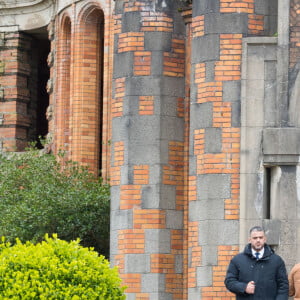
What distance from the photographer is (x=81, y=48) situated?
33.7 metres

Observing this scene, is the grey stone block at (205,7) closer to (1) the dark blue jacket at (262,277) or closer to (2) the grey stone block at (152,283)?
(2) the grey stone block at (152,283)

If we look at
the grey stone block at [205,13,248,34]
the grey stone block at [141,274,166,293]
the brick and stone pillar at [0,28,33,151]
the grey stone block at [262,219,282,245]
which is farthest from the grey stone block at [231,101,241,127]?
the brick and stone pillar at [0,28,33,151]

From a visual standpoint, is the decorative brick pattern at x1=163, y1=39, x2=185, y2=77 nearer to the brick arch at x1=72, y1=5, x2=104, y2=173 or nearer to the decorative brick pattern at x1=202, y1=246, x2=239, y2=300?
the decorative brick pattern at x1=202, y1=246, x2=239, y2=300

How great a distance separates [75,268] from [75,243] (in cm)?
76

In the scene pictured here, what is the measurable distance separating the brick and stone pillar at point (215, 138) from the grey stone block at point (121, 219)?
3.98 feet

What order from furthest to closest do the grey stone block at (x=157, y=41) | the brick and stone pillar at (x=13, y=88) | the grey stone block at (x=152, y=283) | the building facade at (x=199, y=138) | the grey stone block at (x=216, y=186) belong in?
the brick and stone pillar at (x=13, y=88), the grey stone block at (x=157, y=41), the grey stone block at (x=152, y=283), the grey stone block at (x=216, y=186), the building facade at (x=199, y=138)

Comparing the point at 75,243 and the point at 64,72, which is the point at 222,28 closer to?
the point at 75,243

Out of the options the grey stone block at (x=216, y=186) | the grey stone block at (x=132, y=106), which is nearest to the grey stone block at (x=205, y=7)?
the grey stone block at (x=132, y=106)

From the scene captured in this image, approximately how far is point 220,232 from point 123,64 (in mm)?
3592

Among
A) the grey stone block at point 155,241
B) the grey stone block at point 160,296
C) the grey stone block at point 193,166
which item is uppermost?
the grey stone block at point 193,166

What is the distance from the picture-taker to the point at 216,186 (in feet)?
78.1

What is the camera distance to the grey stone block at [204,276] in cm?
2377

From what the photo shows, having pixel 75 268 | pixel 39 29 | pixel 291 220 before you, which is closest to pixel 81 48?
pixel 39 29

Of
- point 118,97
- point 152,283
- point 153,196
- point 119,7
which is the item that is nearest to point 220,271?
point 152,283
